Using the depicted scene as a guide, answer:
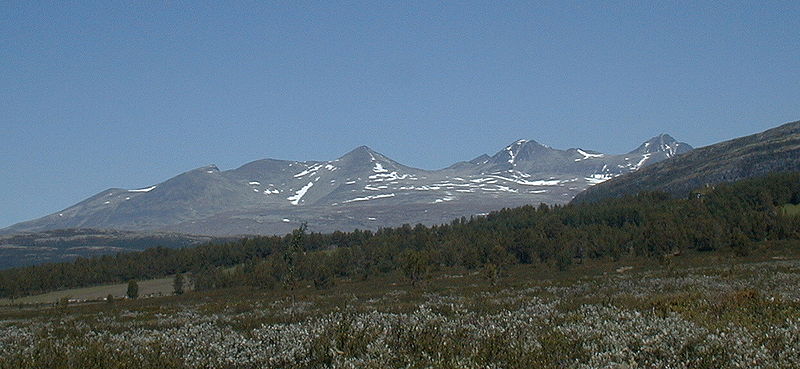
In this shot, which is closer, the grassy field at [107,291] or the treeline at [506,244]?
the treeline at [506,244]

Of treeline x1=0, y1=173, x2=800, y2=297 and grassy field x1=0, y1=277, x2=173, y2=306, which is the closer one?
treeline x1=0, y1=173, x2=800, y2=297

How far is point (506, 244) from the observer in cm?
13425

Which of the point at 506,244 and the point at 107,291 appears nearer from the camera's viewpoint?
the point at 107,291

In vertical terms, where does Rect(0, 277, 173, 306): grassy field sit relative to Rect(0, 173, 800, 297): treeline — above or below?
below

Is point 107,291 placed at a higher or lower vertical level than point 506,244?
lower

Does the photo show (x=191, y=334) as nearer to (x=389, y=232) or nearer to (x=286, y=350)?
(x=286, y=350)

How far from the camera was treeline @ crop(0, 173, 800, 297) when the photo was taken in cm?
10712

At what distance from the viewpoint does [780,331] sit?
15.9 m

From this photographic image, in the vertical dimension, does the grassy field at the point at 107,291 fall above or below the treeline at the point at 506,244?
below

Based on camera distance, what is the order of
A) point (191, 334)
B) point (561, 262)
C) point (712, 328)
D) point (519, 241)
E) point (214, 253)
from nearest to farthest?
point (712, 328)
point (191, 334)
point (561, 262)
point (519, 241)
point (214, 253)

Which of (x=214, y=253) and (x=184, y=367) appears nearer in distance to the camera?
(x=184, y=367)

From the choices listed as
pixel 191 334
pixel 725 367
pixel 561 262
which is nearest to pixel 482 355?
pixel 725 367

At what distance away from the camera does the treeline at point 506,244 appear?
351 ft

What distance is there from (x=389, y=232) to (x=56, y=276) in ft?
269
